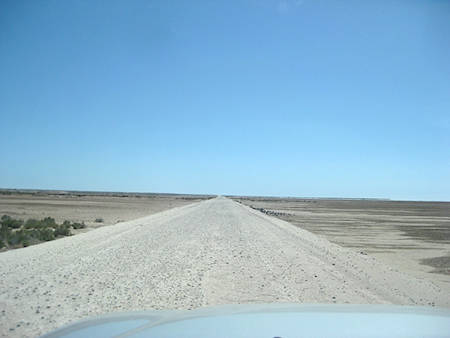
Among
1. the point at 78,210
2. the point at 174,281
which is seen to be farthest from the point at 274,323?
the point at 78,210

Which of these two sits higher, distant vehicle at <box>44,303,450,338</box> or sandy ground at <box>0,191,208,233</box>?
distant vehicle at <box>44,303,450,338</box>

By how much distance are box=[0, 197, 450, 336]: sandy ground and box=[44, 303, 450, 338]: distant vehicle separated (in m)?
2.92

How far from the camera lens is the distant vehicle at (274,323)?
11.4ft

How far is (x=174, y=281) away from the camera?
9898mm

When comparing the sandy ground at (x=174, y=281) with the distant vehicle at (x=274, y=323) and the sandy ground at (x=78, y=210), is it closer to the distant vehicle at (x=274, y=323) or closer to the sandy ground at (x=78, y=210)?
the distant vehicle at (x=274, y=323)

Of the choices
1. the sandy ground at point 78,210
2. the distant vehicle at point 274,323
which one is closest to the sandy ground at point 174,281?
the distant vehicle at point 274,323

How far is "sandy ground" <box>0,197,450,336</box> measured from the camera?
25.1 feet

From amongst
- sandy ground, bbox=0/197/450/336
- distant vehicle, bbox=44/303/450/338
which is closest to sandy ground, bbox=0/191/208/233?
sandy ground, bbox=0/197/450/336

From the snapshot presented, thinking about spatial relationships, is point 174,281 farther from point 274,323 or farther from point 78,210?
point 78,210

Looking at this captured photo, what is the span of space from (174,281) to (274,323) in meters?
6.36

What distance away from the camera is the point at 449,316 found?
4.11m

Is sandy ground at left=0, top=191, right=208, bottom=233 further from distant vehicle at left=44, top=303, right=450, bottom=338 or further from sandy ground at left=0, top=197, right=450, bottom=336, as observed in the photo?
distant vehicle at left=44, top=303, right=450, bottom=338

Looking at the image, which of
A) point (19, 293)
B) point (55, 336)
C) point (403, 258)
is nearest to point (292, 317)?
point (55, 336)

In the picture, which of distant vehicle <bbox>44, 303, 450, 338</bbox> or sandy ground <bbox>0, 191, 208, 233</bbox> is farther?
sandy ground <bbox>0, 191, 208, 233</bbox>
